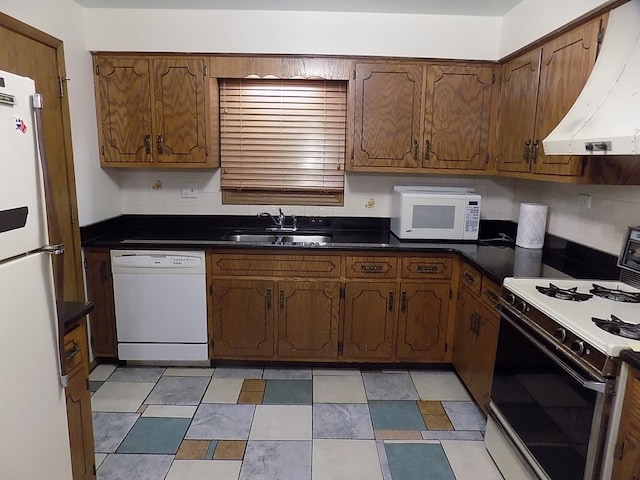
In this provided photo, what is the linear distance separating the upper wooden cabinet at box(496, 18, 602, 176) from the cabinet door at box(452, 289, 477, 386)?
92 cm

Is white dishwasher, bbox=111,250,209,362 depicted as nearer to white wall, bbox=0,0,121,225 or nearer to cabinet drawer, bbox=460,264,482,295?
white wall, bbox=0,0,121,225

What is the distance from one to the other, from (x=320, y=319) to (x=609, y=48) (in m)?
2.24

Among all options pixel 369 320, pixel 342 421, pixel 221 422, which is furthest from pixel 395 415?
pixel 221 422

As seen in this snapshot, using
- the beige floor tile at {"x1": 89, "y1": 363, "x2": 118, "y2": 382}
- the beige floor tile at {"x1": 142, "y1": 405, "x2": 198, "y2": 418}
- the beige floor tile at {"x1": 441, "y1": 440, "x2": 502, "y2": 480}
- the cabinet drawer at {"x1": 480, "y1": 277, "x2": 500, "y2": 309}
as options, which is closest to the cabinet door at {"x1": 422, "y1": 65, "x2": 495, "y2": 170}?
the cabinet drawer at {"x1": 480, "y1": 277, "x2": 500, "y2": 309}

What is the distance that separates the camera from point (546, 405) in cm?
171

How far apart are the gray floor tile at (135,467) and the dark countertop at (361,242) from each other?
1292 mm

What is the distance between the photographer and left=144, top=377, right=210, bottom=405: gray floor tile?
266 centimetres

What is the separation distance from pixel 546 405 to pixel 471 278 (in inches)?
41.7

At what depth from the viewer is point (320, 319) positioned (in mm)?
3000

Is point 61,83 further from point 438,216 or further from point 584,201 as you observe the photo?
point 584,201

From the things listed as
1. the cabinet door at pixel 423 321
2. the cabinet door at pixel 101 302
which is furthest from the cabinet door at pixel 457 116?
the cabinet door at pixel 101 302

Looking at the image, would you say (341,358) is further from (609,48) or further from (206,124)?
(609,48)

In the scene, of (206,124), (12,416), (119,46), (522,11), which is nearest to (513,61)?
(522,11)

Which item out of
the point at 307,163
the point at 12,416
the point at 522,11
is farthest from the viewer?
the point at 307,163
